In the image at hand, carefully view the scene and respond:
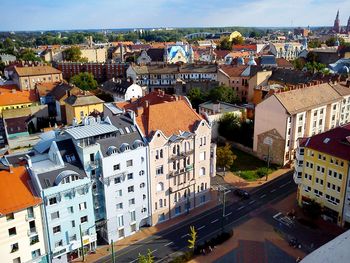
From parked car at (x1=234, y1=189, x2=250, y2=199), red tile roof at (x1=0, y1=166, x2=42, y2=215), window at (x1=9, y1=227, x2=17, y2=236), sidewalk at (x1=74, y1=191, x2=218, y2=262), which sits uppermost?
red tile roof at (x1=0, y1=166, x2=42, y2=215)

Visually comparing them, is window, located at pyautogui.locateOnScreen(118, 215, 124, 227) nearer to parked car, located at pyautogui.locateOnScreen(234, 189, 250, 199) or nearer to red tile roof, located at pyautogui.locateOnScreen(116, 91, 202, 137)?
red tile roof, located at pyautogui.locateOnScreen(116, 91, 202, 137)

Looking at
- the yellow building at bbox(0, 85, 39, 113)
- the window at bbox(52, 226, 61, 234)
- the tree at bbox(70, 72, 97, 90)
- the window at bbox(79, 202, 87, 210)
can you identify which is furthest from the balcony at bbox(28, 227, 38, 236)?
the tree at bbox(70, 72, 97, 90)

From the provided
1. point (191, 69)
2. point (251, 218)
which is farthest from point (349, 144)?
point (191, 69)

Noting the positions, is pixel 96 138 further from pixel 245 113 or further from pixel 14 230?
pixel 245 113

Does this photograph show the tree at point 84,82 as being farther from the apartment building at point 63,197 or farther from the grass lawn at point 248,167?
the apartment building at point 63,197

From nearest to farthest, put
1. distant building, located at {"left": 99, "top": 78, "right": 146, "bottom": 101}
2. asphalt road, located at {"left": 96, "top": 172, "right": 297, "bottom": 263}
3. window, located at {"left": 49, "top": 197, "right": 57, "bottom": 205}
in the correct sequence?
1. window, located at {"left": 49, "top": 197, "right": 57, "bottom": 205}
2. asphalt road, located at {"left": 96, "top": 172, "right": 297, "bottom": 263}
3. distant building, located at {"left": 99, "top": 78, "right": 146, "bottom": 101}

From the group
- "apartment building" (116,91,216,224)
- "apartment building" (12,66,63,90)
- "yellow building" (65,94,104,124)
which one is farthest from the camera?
"apartment building" (12,66,63,90)

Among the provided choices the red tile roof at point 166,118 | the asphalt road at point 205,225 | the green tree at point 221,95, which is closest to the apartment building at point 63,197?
the asphalt road at point 205,225
